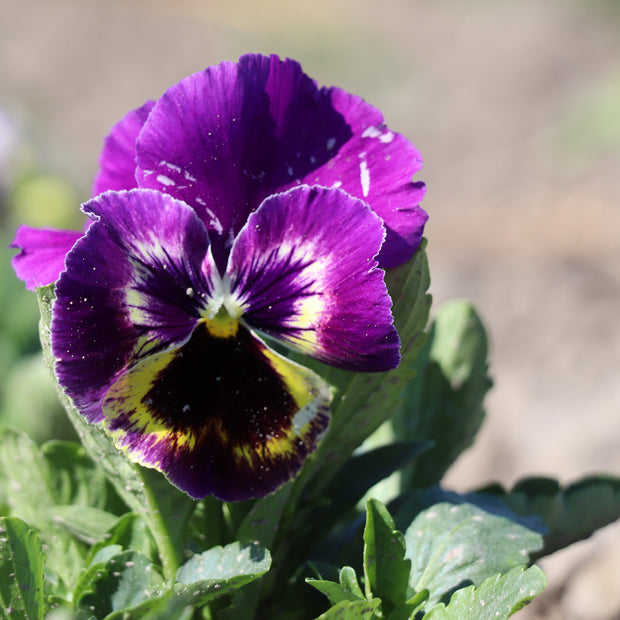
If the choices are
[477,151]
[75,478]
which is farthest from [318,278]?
[477,151]

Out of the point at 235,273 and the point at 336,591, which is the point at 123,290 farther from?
the point at 336,591

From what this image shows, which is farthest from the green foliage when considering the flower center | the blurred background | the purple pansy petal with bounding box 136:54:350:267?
the blurred background

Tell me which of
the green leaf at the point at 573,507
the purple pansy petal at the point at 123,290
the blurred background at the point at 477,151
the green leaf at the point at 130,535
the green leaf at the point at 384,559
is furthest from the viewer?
the blurred background at the point at 477,151

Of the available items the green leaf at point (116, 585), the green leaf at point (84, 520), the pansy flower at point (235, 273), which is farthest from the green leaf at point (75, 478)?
the pansy flower at point (235, 273)

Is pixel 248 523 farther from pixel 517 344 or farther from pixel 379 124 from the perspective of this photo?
pixel 517 344

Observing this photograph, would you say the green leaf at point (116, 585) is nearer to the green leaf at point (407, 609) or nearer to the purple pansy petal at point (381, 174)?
the green leaf at point (407, 609)

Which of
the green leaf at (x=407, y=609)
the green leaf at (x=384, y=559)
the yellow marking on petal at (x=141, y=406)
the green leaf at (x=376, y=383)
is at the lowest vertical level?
the green leaf at (x=407, y=609)

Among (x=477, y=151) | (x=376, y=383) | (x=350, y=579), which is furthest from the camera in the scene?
(x=477, y=151)
